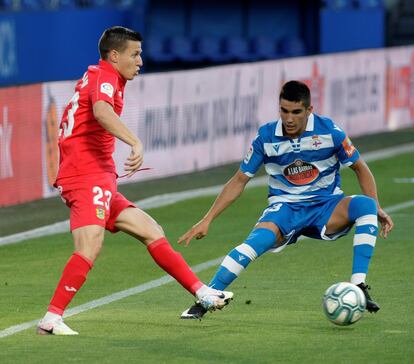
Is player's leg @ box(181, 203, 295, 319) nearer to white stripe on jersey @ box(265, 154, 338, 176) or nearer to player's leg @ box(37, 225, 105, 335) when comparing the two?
white stripe on jersey @ box(265, 154, 338, 176)

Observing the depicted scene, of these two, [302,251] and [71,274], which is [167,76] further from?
[71,274]

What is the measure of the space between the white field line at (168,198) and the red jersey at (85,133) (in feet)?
16.3

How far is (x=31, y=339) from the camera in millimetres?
8703

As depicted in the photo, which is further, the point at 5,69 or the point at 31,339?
the point at 5,69

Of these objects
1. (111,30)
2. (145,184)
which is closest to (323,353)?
(111,30)

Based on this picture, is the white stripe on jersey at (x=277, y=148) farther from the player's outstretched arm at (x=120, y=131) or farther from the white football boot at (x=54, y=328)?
the white football boot at (x=54, y=328)

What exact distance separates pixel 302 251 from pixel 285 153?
3672 millimetres

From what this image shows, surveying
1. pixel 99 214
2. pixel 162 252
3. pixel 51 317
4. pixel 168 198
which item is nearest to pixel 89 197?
pixel 99 214

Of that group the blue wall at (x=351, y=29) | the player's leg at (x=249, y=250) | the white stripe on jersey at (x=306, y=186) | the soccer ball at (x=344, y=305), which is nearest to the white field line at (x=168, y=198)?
the white stripe on jersey at (x=306, y=186)

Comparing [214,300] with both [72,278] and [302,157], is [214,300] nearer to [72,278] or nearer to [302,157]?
[72,278]

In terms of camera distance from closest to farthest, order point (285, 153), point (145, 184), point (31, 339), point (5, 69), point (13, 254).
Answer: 1. point (31, 339)
2. point (285, 153)
3. point (13, 254)
4. point (145, 184)
5. point (5, 69)

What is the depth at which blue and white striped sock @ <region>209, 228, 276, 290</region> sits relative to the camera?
928cm

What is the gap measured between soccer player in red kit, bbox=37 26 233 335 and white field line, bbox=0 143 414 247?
492cm

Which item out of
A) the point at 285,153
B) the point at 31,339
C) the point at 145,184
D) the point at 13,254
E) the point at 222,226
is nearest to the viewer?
the point at 31,339
